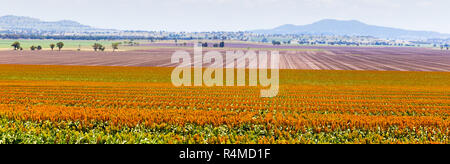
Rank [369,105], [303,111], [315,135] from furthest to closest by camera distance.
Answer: [369,105] < [303,111] < [315,135]

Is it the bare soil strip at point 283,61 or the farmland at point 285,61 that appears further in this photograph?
the farmland at point 285,61

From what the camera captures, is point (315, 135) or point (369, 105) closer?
point (315, 135)

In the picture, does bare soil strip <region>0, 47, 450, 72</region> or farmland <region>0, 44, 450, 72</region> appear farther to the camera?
farmland <region>0, 44, 450, 72</region>

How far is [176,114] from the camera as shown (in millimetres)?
15969
